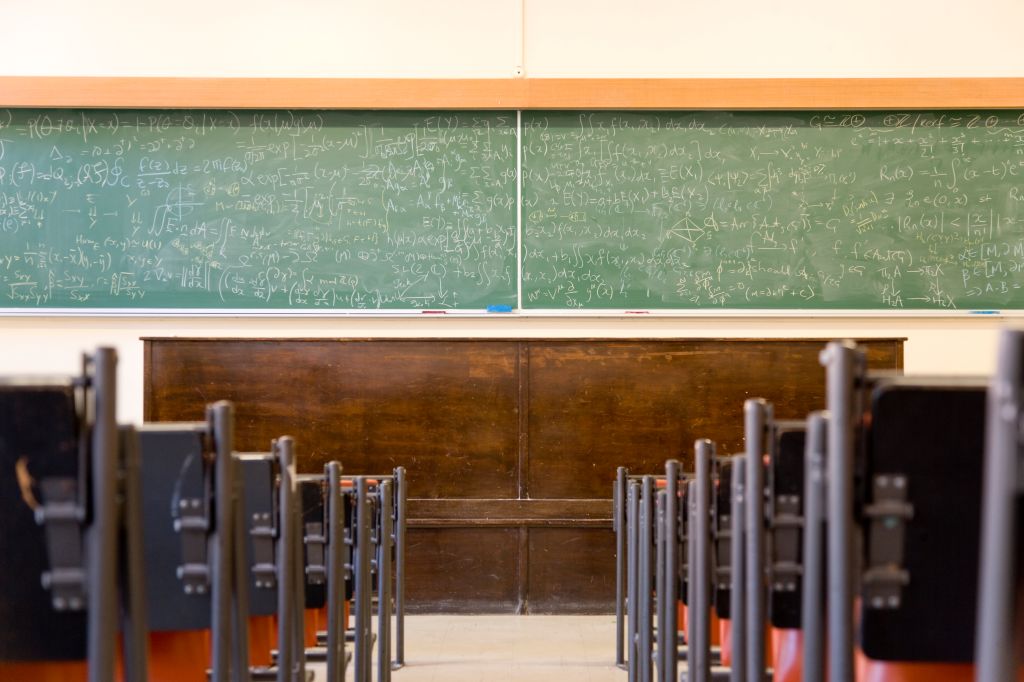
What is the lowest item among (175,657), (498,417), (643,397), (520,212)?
(175,657)

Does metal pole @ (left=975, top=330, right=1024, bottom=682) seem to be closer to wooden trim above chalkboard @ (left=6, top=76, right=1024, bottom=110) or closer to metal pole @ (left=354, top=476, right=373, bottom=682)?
metal pole @ (left=354, top=476, right=373, bottom=682)

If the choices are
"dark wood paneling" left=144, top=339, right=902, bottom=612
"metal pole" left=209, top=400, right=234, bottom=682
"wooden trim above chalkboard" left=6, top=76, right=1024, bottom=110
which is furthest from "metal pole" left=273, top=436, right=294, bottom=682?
"wooden trim above chalkboard" left=6, top=76, right=1024, bottom=110

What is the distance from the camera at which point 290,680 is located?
2232 millimetres

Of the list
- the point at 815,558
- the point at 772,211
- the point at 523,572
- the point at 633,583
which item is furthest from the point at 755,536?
the point at 772,211

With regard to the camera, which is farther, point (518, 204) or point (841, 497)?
point (518, 204)

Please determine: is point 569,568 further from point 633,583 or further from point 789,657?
point 789,657

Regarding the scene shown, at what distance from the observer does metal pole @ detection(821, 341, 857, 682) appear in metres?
1.29

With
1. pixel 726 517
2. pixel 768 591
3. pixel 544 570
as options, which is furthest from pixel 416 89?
pixel 768 591

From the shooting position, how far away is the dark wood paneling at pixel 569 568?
538 cm

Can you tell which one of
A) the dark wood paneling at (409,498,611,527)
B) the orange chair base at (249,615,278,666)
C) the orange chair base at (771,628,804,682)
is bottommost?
the dark wood paneling at (409,498,611,527)

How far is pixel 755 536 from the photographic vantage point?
172cm

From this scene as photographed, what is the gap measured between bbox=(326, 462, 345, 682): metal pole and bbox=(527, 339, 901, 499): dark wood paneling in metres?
2.76

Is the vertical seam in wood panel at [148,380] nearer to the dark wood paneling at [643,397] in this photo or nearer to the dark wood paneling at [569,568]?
the dark wood paneling at [643,397]

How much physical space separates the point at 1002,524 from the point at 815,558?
613mm
